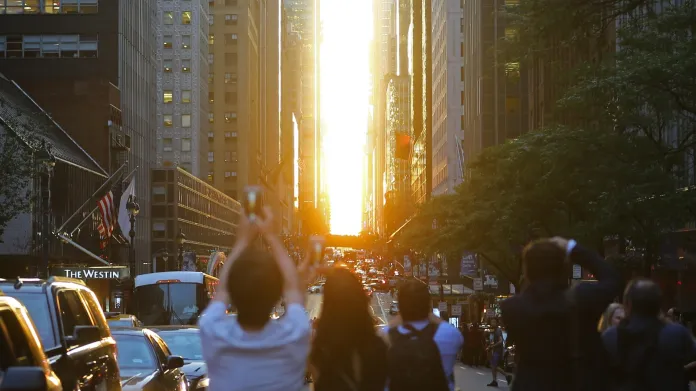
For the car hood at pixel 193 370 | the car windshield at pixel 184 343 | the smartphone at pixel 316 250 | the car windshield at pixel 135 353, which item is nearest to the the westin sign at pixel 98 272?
the car windshield at pixel 184 343

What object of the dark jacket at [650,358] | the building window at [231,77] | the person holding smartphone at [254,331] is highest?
the building window at [231,77]

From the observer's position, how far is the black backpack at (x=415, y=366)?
28.8 feet

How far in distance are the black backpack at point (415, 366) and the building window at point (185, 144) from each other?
134m

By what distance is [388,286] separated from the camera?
14400 centimetres

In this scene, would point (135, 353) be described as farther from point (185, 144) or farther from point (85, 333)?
point (185, 144)

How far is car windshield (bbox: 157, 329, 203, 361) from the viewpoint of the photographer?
2228 centimetres

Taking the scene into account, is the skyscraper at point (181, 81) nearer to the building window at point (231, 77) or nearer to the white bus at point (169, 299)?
the building window at point (231, 77)

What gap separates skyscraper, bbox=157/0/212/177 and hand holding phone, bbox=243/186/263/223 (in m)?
133

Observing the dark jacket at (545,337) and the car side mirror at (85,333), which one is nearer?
the dark jacket at (545,337)

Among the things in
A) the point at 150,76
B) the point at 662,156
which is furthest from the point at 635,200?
the point at 150,76

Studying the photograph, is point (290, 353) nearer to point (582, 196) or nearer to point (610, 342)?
point (610, 342)

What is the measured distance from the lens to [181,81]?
140 metres

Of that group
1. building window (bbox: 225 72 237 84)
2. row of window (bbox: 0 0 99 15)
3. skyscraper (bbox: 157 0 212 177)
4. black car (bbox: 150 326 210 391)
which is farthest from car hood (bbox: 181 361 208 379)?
building window (bbox: 225 72 237 84)

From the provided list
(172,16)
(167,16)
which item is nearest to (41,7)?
(172,16)
